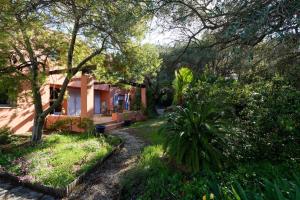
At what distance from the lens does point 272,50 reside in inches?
274

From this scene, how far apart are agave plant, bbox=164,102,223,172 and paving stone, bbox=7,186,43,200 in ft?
11.5

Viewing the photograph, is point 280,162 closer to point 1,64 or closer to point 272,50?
point 272,50

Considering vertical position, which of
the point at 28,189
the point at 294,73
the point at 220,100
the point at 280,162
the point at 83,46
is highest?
the point at 83,46

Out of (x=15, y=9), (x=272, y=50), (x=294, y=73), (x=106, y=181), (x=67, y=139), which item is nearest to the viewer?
(x=272, y=50)

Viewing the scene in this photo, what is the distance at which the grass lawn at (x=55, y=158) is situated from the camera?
820cm

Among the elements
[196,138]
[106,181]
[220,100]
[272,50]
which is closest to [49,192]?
[106,181]

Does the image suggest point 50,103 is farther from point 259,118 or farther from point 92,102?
point 259,118

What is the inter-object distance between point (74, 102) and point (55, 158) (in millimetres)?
13013

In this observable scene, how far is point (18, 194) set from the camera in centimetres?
747

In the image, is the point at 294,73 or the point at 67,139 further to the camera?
the point at 67,139

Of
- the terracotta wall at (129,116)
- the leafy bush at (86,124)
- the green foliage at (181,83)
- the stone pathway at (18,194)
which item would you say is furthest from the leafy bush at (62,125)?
the green foliage at (181,83)

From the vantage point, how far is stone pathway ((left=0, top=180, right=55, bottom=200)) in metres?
7.23

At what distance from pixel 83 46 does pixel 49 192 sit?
778cm

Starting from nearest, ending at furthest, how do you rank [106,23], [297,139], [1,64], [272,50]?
[297,139], [272,50], [106,23], [1,64]
